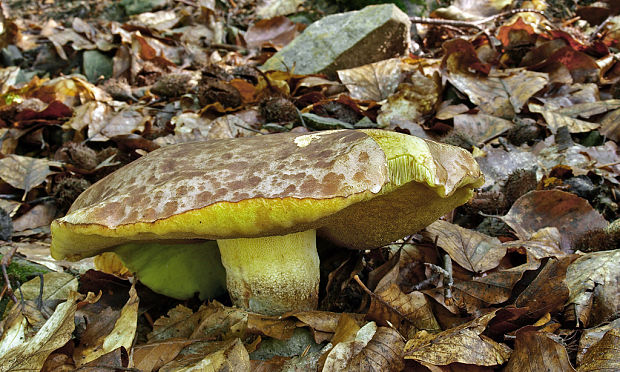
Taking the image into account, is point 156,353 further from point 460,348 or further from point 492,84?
point 492,84

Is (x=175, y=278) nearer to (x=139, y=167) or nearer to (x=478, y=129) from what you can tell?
(x=139, y=167)

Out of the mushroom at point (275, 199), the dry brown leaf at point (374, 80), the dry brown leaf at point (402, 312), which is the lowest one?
the dry brown leaf at point (374, 80)

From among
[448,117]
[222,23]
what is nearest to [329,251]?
[448,117]

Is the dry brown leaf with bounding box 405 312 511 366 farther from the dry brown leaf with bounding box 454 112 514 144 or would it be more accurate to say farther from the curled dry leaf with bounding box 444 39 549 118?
the curled dry leaf with bounding box 444 39 549 118

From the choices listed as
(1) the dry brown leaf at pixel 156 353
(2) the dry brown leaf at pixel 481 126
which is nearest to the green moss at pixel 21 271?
(1) the dry brown leaf at pixel 156 353

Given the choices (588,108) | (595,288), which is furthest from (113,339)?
(588,108)

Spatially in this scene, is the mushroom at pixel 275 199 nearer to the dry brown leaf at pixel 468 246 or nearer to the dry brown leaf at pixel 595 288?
the dry brown leaf at pixel 468 246

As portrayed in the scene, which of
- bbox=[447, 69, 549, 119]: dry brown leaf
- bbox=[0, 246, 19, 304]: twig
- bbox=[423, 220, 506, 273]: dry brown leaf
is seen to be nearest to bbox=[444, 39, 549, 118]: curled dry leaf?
bbox=[447, 69, 549, 119]: dry brown leaf
